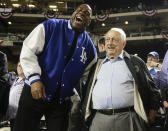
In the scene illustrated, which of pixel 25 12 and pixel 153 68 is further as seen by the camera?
pixel 25 12

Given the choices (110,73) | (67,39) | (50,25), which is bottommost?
(110,73)

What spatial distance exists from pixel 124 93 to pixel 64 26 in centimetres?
95

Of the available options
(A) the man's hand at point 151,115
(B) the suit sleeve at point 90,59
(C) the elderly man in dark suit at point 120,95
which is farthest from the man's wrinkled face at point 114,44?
(A) the man's hand at point 151,115

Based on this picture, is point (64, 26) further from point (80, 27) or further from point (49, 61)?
point (49, 61)

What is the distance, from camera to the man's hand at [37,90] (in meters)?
1.86

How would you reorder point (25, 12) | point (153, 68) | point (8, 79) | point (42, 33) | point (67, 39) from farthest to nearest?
point (25, 12), point (153, 68), point (8, 79), point (67, 39), point (42, 33)

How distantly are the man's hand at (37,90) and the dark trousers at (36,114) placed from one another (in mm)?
119

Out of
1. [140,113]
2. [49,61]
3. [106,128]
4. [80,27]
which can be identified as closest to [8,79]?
[49,61]

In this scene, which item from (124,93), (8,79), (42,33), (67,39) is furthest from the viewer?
(8,79)

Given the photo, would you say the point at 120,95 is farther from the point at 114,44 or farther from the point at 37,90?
the point at 37,90

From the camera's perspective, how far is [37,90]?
185 cm

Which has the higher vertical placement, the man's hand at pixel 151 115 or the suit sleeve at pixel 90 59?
the suit sleeve at pixel 90 59

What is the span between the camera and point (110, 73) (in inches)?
97.6

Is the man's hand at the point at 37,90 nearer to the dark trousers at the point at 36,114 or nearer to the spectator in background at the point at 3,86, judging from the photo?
the dark trousers at the point at 36,114
